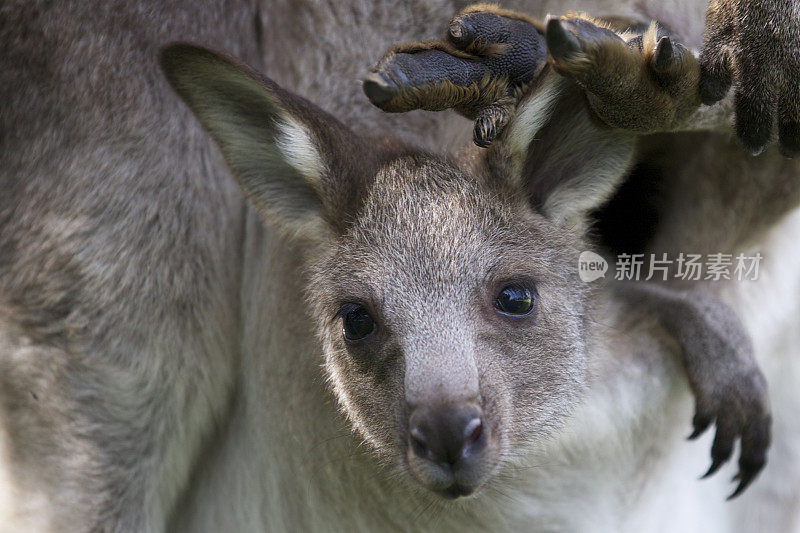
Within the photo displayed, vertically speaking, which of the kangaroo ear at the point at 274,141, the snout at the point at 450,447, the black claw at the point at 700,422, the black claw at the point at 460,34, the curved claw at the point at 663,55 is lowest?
the black claw at the point at 700,422

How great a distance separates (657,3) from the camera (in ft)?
7.50

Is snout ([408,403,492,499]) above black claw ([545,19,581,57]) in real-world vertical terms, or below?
below

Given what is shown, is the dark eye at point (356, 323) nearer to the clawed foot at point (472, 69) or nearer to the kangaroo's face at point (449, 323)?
the kangaroo's face at point (449, 323)

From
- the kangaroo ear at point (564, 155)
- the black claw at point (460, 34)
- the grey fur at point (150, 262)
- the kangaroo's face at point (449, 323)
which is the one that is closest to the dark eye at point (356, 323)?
the kangaroo's face at point (449, 323)

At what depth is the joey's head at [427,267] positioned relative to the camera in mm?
1868

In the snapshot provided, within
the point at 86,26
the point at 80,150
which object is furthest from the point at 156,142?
the point at 86,26

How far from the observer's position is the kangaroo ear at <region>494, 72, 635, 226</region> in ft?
6.73

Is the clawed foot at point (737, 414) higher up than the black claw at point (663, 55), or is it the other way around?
the black claw at point (663, 55)

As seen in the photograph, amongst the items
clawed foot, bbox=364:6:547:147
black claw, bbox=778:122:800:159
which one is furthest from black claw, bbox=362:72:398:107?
black claw, bbox=778:122:800:159

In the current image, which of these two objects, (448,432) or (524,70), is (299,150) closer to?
(524,70)

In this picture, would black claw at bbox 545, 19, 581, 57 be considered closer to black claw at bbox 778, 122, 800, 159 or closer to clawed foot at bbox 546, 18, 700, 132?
clawed foot at bbox 546, 18, 700, 132

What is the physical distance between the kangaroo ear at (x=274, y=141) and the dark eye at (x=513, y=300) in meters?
0.46

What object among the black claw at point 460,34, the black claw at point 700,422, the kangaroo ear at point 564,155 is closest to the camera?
the black claw at point 460,34

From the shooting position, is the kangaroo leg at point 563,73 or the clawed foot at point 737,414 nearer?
the kangaroo leg at point 563,73
